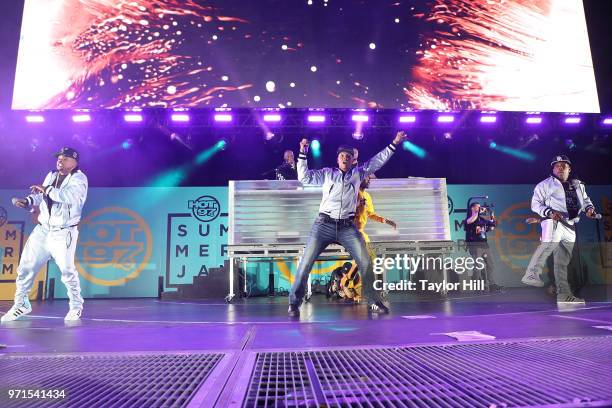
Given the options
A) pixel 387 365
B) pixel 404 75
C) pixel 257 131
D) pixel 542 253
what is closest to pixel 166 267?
pixel 257 131

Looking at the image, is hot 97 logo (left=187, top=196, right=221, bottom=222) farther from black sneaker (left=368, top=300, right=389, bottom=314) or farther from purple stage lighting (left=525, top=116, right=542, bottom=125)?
purple stage lighting (left=525, top=116, right=542, bottom=125)

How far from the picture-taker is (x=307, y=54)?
9.11 meters

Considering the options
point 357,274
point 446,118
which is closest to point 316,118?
point 446,118

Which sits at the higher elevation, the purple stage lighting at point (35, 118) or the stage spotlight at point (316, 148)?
the purple stage lighting at point (35, 118)

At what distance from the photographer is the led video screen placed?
28.7 ft

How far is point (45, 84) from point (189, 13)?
352cm

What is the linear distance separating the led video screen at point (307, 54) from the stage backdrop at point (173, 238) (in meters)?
2.86

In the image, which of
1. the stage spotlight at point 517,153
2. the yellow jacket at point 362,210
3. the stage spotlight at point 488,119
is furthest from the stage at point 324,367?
the stage spotlight at point 517,153

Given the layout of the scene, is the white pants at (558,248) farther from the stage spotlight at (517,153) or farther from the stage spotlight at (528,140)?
the stage spotlight at (517,153)

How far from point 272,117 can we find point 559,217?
6743 mm

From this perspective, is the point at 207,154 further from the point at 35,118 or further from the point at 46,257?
the point at 46,257

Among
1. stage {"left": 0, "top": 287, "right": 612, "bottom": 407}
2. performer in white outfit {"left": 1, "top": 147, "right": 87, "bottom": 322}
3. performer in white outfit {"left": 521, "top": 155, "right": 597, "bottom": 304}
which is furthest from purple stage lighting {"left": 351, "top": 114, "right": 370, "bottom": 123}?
stage {"left": 0, "top": 287, "right": 612, "bottom": 407}

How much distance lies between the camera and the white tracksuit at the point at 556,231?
5.62m

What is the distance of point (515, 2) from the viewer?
30.7 feet
